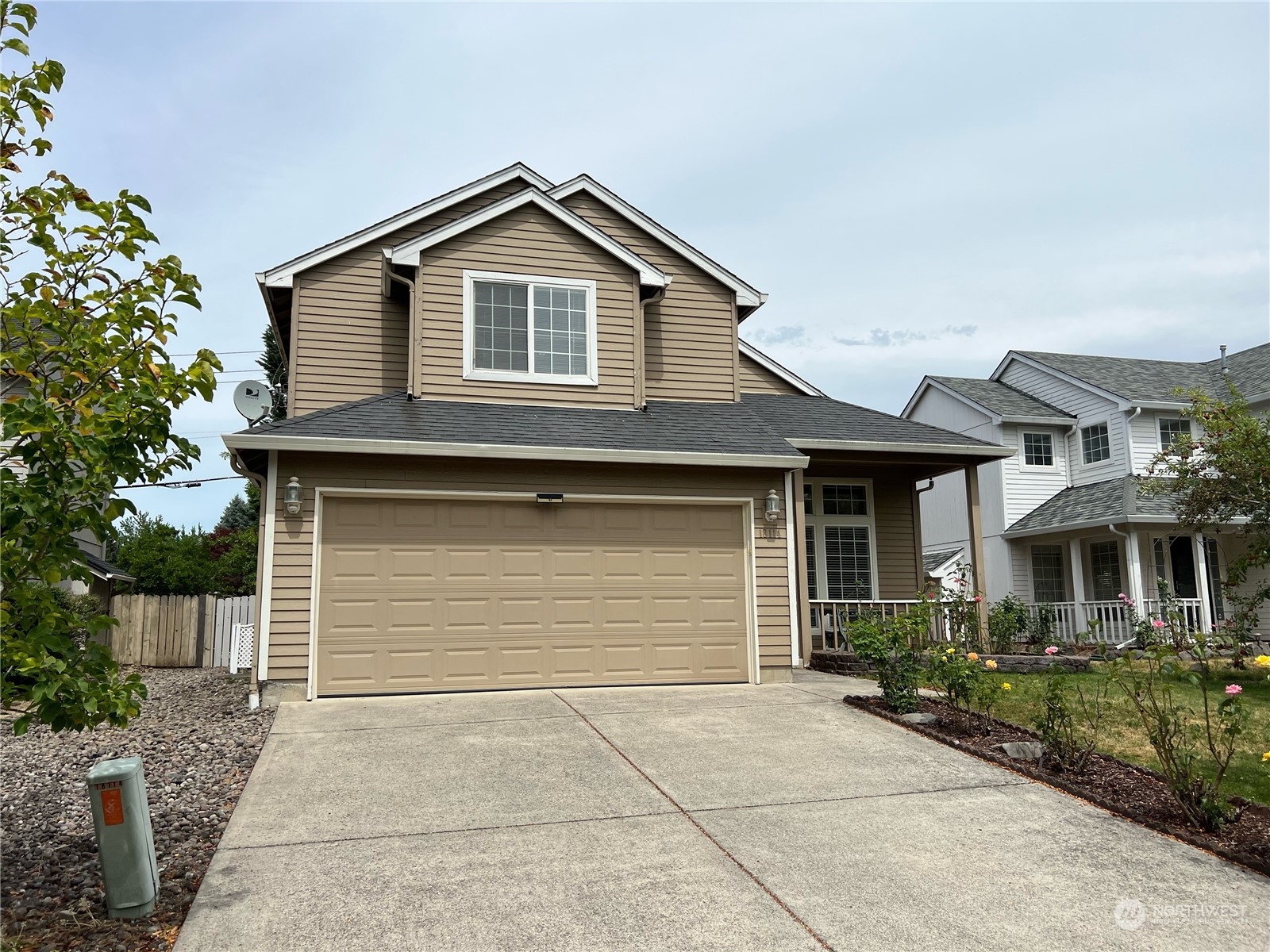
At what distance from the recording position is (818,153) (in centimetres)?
1301

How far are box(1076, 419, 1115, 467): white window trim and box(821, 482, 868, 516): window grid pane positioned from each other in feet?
31.0

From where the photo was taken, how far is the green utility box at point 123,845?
3.98 meters

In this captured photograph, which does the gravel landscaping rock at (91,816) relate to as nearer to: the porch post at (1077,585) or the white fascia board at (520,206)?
the white fascia board at (520,206)

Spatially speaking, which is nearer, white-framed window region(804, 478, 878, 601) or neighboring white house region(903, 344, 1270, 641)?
white-framed window region(804, 478, 878, 601)

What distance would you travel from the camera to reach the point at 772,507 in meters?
10.6

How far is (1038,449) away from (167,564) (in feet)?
75.4

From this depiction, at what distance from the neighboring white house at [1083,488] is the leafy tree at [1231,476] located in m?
5.10

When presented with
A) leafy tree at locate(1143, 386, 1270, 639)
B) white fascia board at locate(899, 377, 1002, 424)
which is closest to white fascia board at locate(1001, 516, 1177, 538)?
white fascia board at locate(899, 377, 1002, 424)

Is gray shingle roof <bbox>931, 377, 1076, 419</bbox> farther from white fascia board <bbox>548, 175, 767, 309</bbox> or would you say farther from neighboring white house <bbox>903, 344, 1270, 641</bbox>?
white fascia board <bbox>548, 175, 767, 309</bbox>

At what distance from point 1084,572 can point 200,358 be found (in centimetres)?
2140

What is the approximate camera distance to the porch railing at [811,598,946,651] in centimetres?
1248

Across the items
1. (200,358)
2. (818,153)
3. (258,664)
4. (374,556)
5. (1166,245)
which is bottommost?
(258,664)

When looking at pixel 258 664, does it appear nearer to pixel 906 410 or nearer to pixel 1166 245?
pixel 1166 245

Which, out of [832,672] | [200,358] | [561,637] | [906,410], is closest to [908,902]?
[200,358]
